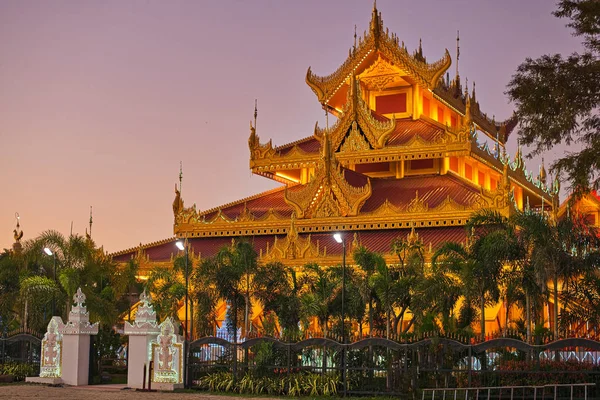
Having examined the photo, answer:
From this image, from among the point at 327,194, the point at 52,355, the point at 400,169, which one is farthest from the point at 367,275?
the point at 400,169

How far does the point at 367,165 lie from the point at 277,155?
4173 mm

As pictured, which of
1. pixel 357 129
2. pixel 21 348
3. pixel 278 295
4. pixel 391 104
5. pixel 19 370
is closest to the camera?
pixel 278 295

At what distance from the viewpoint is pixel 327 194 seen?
142 ft

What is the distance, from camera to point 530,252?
1182 inches

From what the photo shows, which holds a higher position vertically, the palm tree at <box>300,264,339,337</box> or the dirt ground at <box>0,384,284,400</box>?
the palm tree at <box>300,264,339,337</box>

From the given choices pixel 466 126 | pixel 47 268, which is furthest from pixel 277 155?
pixel 47 268

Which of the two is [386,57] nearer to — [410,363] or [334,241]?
[334,241]

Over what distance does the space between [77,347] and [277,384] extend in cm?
682

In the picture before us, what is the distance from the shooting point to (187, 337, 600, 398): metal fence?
25734mm

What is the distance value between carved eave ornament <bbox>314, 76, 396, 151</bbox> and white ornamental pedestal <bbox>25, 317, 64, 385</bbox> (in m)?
16.4

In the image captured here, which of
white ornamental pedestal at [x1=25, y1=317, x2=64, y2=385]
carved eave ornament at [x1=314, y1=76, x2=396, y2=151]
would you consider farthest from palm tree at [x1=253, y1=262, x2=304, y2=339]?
carved eave ornament at [x1=314, y1=76, x2=396, y2=151]

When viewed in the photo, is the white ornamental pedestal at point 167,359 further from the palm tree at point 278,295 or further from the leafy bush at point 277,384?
the palm tree at point 278,295

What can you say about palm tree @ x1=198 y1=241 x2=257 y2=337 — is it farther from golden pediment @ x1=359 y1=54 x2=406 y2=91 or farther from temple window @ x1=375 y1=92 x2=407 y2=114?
temple window @ x1=375 y1=92 x2=407 y2=114

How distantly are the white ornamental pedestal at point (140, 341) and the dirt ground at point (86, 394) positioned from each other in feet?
1.69
